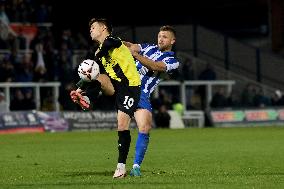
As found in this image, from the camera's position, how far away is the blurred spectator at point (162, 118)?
3450cm

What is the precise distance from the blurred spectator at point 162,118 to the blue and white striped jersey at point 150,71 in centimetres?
1973

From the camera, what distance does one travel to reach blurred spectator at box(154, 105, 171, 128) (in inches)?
1358

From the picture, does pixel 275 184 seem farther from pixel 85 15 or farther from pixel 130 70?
pixel 85 15

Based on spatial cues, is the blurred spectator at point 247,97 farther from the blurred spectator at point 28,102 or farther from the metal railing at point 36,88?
the blurred spectator at point 28,102

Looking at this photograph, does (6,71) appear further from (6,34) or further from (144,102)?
(144,102)

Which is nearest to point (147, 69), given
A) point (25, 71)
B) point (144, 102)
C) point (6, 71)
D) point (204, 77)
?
point (144, 102)

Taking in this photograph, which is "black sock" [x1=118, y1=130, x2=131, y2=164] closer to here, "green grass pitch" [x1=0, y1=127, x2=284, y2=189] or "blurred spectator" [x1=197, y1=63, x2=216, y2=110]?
"green grass pitch" [x1=0, y1=127, x2=284, y2=189]

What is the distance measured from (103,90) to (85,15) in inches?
1121

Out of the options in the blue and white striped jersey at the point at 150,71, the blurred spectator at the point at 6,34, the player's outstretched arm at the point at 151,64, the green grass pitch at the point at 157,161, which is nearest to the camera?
the green grass pitch at the point at 157,161

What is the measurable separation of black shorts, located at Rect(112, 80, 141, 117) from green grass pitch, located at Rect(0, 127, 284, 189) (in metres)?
0.94

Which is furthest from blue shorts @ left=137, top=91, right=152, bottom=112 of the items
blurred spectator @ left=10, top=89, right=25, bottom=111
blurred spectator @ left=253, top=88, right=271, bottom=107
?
blurred spectator @ left=253, top=88, right=271, bottom=107

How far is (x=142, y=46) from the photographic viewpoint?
48.0ft

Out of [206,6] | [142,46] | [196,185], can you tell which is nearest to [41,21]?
[206,6]

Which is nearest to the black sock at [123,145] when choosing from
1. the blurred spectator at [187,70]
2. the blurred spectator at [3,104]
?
the blurred spectator at [3,104]
